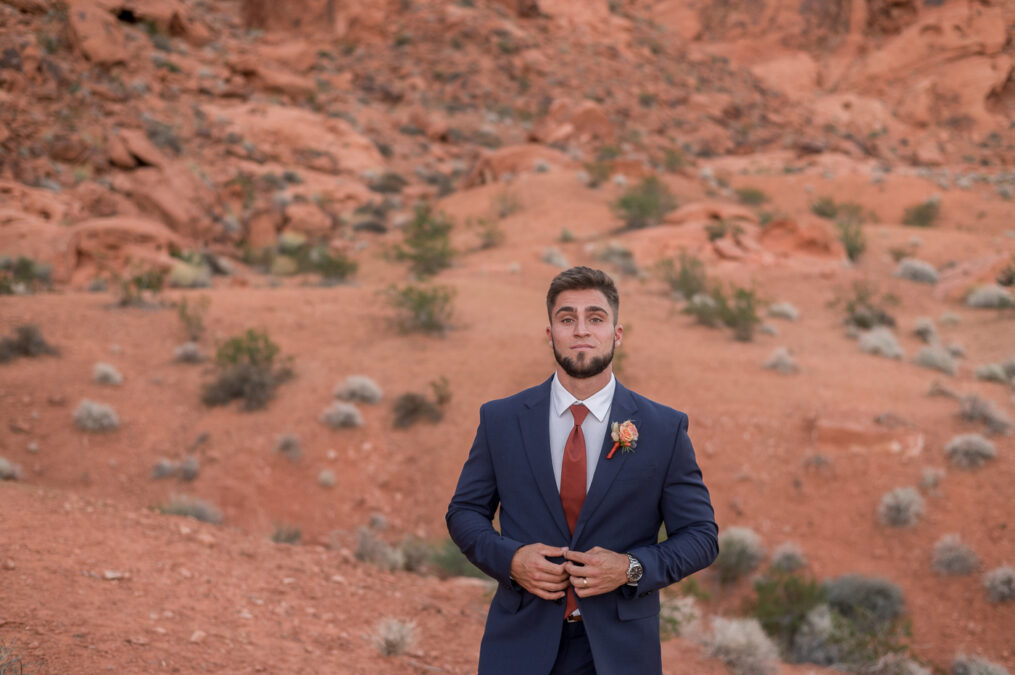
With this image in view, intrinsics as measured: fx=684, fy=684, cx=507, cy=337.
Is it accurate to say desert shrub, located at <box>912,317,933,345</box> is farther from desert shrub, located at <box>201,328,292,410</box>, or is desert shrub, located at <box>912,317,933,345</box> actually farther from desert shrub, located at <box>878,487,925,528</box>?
desert shrub, located at <box>201,328,292,410</box>

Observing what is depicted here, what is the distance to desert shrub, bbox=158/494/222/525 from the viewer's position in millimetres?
6458

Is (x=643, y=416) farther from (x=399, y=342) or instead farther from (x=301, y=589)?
(x=399, y=342)

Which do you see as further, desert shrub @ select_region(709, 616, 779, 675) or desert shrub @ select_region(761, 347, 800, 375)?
desert shrub @ select_region(761, 347, 800, 375)

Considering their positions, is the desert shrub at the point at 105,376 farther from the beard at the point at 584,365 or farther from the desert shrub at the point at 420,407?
the beard at the point at 584,365

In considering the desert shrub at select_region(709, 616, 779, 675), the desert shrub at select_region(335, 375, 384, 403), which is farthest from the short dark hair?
the desert shrub at select_region(335, 375, 384, 403)

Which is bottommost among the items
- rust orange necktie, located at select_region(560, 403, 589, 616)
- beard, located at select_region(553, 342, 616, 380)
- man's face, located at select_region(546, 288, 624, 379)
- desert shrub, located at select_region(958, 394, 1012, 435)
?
desert shrub, located at select_region(958, 394, 1012, 435)

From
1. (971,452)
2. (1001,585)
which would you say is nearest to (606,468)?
(1001,585)

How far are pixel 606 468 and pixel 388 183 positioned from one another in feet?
80.5

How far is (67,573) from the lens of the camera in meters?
4.08

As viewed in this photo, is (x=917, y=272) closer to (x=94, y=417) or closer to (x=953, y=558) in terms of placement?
(x=953, y=558)

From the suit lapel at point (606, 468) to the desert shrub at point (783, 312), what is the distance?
38.7 ft

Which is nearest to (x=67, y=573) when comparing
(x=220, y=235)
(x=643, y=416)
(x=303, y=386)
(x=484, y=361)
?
(x=643, y=416)

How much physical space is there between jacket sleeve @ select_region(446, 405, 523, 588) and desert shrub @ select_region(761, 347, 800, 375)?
26.4 ft

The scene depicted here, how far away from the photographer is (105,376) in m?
9.16
